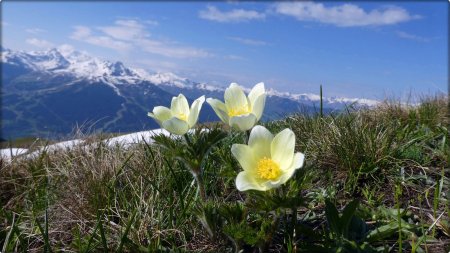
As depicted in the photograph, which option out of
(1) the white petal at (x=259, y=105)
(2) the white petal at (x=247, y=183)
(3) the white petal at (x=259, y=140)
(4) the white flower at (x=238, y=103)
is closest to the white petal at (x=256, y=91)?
(4) the white flower at (x=238, y=103)

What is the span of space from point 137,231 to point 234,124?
1173mm

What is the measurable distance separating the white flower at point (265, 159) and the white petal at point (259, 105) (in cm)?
21

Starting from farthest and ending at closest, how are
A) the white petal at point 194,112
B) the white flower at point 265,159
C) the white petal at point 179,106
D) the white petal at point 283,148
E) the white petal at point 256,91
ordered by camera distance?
the white petal at point 179,106 → the white petal at point 256,91 → the white petal at point 194,112 → the white petal at point 283,148 → the white flower at point 265,159

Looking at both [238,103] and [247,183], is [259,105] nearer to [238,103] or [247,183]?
[238,103]

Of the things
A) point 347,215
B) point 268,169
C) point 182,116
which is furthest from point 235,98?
point 347,215

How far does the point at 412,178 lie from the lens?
11.5 ft

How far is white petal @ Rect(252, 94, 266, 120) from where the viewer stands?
2.41 m

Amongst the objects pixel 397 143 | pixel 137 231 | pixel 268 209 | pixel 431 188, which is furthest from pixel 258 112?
pixel 397 143

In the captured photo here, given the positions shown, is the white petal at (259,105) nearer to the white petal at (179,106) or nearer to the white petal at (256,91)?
the white petal at (256,91)

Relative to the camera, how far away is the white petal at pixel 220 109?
2436 millimetres

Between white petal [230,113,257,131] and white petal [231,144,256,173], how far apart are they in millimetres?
187

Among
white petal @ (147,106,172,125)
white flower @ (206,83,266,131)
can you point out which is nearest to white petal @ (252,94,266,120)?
white flower @ (206,83,266,131)

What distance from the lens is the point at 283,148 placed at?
221 centimetres

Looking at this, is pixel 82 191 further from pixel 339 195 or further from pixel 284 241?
pixel 339 195
